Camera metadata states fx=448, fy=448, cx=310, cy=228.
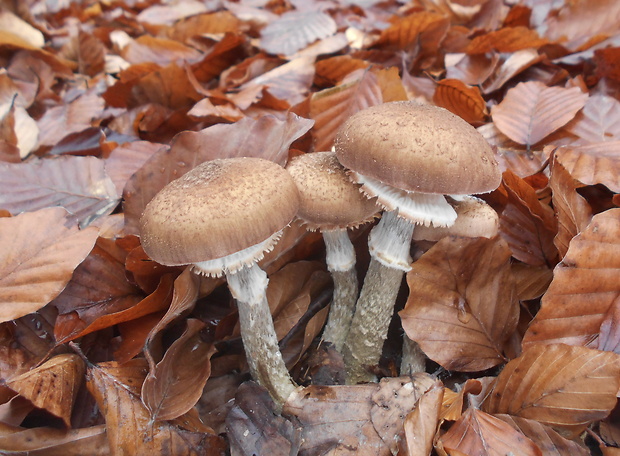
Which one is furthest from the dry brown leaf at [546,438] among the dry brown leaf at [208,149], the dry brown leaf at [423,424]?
the dry brown leaf at [208,149]

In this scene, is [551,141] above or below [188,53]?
above

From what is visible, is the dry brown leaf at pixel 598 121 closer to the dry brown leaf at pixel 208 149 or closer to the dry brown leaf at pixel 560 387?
the dry brown leaf at pixel 560 387

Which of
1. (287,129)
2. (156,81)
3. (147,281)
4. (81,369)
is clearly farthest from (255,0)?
(81,369)

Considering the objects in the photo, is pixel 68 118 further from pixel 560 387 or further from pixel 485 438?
pixel 560 387

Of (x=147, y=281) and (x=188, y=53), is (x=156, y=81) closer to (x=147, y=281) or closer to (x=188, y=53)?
(x=188, y=53)

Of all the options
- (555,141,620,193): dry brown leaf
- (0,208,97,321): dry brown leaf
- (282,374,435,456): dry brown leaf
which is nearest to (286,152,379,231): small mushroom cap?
(282,374,435,456): dry brown leaf

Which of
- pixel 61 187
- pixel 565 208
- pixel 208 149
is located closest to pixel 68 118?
pixel 61 187
